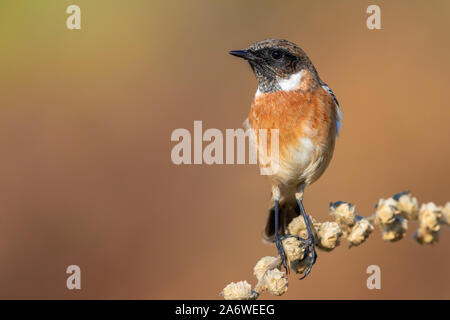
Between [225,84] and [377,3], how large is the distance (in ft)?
7.93

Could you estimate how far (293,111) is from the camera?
3945 mm

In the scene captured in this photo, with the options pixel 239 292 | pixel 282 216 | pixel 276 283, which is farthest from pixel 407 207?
pixel 282 216

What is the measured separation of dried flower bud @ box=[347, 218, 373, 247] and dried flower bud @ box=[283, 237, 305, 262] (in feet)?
1.25

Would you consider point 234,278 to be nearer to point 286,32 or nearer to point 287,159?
point 287,159

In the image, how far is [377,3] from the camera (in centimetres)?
730

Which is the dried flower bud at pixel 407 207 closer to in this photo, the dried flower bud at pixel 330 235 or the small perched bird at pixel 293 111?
the dried flower bud at pixel 330 235

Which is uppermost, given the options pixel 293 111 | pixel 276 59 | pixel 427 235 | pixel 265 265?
pixel 276 59

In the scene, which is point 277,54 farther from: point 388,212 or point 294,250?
point 388,212

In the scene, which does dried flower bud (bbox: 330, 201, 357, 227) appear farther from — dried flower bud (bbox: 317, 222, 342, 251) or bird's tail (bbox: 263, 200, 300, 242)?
bird's tail (bbox: 263, 200, 300, 242)

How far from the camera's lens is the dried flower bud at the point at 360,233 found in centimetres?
244

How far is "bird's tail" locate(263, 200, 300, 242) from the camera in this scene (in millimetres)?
4668

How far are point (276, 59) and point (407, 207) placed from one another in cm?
211

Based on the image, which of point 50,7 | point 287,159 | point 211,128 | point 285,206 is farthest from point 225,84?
point 287,159

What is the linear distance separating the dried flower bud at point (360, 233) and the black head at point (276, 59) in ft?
6.08
